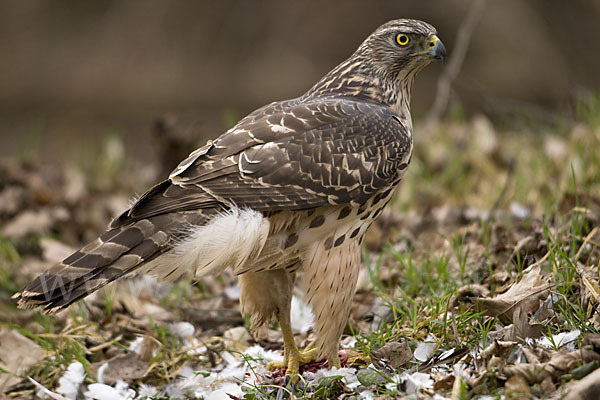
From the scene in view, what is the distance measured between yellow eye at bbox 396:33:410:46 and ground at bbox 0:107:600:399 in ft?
4.43

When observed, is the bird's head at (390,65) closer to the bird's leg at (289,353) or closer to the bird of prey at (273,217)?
the bird of prey at (273,217)

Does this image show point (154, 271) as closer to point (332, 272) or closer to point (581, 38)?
point (332, 272)

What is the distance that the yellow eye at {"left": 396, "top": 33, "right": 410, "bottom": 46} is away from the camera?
4867mm

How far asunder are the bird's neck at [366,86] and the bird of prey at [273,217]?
0.67ft

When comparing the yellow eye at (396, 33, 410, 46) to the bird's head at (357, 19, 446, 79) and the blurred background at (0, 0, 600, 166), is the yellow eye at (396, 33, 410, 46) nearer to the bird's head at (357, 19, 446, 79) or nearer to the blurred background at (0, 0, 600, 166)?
the bird's head at (357, 19, 446, 79)

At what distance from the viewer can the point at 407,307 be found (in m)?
4.46

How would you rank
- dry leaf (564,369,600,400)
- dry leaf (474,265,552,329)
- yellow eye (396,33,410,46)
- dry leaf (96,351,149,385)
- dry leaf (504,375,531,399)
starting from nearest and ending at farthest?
dry leaf (564,369,600,400) → dry leaf (504,375,531,399) → dry leaf (474,265,552,329) → dry leaf (96,351,149,385) → yellow eye (396,33,410,46)

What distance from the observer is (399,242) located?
6035 mm

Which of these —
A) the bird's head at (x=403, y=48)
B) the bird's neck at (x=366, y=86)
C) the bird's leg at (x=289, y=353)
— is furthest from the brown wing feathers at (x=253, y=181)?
the bird's leg at (x=289, y=353)

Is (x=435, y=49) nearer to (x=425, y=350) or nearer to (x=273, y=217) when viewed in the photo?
(x=273, y=217)

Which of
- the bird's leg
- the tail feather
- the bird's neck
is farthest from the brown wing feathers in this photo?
the bird's leg

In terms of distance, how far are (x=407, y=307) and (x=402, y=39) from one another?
1.74 meters

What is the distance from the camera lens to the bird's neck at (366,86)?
488 centimetres

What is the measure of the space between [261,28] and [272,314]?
44.5 feet
